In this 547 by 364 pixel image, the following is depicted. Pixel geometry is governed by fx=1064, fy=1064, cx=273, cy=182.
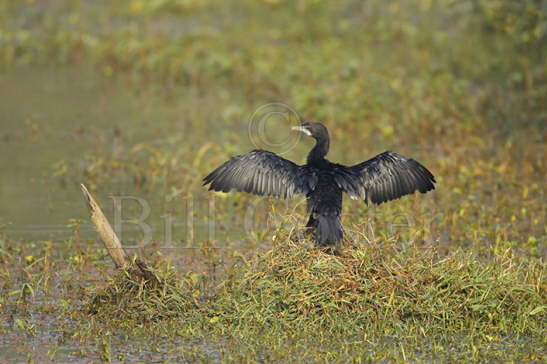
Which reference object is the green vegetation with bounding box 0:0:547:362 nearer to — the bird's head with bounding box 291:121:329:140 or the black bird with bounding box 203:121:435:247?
the black bird with bounding box 203:121:435:247

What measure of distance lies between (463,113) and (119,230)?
18.0 ft

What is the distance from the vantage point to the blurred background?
1036 cm

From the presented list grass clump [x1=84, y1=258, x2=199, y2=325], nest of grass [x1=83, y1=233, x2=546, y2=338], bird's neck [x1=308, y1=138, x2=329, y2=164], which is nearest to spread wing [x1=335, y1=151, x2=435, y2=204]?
bird's neck [x1=308, y1=138, x2=329, y2=164]

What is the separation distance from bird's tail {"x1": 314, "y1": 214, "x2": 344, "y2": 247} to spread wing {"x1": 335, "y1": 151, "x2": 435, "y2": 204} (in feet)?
1.22

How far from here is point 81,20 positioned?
1830cm

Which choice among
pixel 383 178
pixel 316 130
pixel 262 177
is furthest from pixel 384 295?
pixel 316 130

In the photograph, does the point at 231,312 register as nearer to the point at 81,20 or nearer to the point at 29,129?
the point at 29,129

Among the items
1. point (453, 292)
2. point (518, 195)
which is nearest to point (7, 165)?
point (518, 195)

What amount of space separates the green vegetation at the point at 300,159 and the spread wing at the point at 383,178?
36cm

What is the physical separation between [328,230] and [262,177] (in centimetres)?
71

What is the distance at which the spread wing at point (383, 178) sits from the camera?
8.12 m

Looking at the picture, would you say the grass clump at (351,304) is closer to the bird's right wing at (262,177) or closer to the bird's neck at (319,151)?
the bird's right wing at (262,177)

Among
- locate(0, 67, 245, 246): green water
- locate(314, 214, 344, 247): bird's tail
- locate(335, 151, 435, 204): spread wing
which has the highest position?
locate(335, 151, 435, 204): spread wing

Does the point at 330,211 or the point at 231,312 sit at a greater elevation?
the point at 330,211
